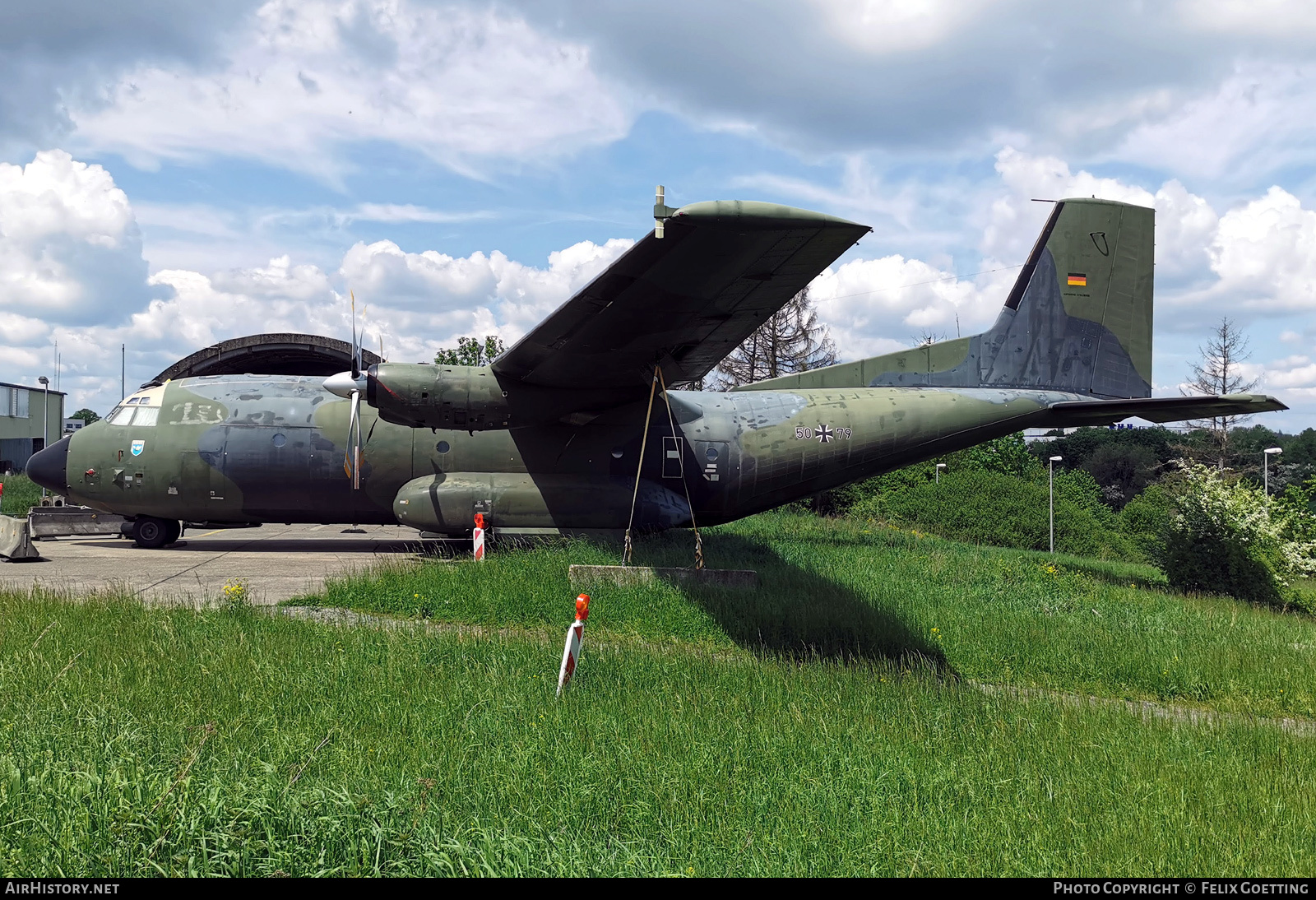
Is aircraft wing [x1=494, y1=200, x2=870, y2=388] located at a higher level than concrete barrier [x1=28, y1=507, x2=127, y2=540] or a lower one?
higher

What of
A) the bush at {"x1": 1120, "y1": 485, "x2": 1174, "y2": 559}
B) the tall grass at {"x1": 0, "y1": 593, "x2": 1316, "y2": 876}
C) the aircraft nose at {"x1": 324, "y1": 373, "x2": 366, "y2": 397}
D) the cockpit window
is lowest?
the bush at {"x1": 1120, "y1": 485, "x2": 1174, "y2": 559}

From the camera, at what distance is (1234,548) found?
62.0 ft

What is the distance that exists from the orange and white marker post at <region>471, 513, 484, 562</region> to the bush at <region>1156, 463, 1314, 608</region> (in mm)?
16500

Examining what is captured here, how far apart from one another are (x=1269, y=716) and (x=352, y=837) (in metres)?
9.58

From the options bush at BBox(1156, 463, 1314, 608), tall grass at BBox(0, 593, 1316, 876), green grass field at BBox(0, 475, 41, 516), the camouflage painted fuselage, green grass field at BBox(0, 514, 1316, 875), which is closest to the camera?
tall grass at BBox(0, 593, 1316, 876)

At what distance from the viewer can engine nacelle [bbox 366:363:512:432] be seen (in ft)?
45.6

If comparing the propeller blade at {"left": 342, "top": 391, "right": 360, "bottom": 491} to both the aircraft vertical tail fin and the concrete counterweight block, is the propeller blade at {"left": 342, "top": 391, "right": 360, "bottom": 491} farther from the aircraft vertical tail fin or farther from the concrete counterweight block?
the aircraft vertical tail fin

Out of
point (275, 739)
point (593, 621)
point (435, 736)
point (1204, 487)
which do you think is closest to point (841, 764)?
point (435, 736)

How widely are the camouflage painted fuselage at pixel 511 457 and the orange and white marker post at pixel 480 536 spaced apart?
0.52 m

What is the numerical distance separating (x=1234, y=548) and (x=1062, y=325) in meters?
6.89

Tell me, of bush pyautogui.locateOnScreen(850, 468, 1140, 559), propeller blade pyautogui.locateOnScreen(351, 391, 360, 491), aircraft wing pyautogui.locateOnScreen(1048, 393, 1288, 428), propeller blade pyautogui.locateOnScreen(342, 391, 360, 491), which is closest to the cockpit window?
propeller blade pyautogui.locateOnScreen(342, 391, 360, 491)

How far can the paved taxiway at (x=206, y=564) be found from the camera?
12070 millimetres

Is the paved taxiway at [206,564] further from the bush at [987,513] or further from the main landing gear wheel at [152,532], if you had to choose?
the bush at [987,513]

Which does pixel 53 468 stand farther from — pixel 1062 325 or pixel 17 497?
pixel 1062 325
